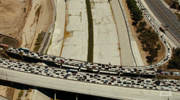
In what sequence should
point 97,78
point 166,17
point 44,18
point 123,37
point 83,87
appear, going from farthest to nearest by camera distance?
point 44,18 < point 166,17 < point 123,37 < point 97,78 < point 83,87

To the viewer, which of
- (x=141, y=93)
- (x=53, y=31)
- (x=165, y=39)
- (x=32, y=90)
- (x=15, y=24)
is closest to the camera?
(x=141, y=93)

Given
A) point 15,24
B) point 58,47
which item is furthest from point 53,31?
point 15,24

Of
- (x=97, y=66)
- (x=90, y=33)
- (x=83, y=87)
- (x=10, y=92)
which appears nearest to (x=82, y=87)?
(x=83, y=87)

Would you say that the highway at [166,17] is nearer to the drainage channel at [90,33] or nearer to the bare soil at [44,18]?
the drainage channel at [90,33]

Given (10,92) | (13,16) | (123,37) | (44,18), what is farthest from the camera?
(13,16)

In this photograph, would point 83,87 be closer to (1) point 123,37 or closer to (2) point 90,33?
(1) point 123,37

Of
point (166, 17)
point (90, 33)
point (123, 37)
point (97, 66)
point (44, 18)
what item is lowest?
point (97, 66)

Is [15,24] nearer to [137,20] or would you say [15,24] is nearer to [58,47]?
[58,47]
